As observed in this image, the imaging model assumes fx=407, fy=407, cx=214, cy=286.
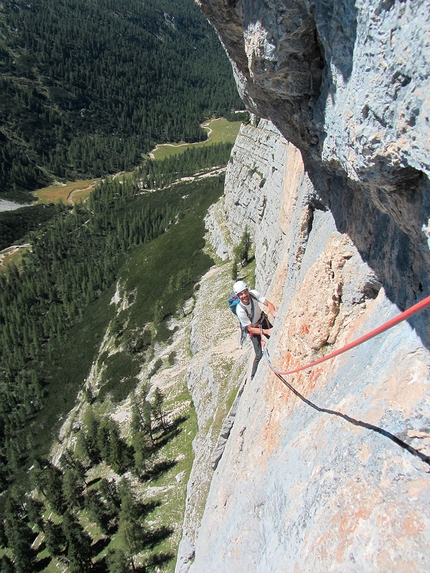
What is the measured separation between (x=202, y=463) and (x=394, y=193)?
73.5 ft

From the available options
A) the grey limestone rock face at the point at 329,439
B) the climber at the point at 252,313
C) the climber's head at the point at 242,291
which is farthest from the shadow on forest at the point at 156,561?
the climber's head at the point at 242,291

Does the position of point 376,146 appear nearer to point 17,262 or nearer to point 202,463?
point 202,463

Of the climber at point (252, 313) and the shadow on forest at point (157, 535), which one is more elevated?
the climber at point (252, 313)

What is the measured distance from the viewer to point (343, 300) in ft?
29.2

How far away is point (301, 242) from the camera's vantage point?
11914 millimetres

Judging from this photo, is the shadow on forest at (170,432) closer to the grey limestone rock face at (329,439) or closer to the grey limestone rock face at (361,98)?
Result: the grey limestone rock face at (329,439)

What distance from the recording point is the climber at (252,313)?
11.7 meters

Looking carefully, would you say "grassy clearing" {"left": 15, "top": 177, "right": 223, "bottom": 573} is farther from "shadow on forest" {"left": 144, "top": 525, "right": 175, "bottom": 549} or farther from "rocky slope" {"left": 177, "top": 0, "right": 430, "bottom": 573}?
"rocky slope" {"left": 177, "top": 0, "right": 430, "bottom": 573}

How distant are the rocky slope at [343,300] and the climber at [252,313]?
2.54ft

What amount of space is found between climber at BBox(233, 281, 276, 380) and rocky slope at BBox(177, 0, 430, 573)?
2.54ft

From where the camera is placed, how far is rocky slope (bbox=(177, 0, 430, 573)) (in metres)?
5.06

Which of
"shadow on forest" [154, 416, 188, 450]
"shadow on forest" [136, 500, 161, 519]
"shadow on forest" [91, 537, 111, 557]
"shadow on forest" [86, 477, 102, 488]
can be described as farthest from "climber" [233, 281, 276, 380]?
"shadow on forest" [86, 477, 102, 488]

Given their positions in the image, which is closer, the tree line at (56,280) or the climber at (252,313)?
the climber at (252,313)

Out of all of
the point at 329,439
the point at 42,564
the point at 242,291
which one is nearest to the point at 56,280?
the point at 42,564
